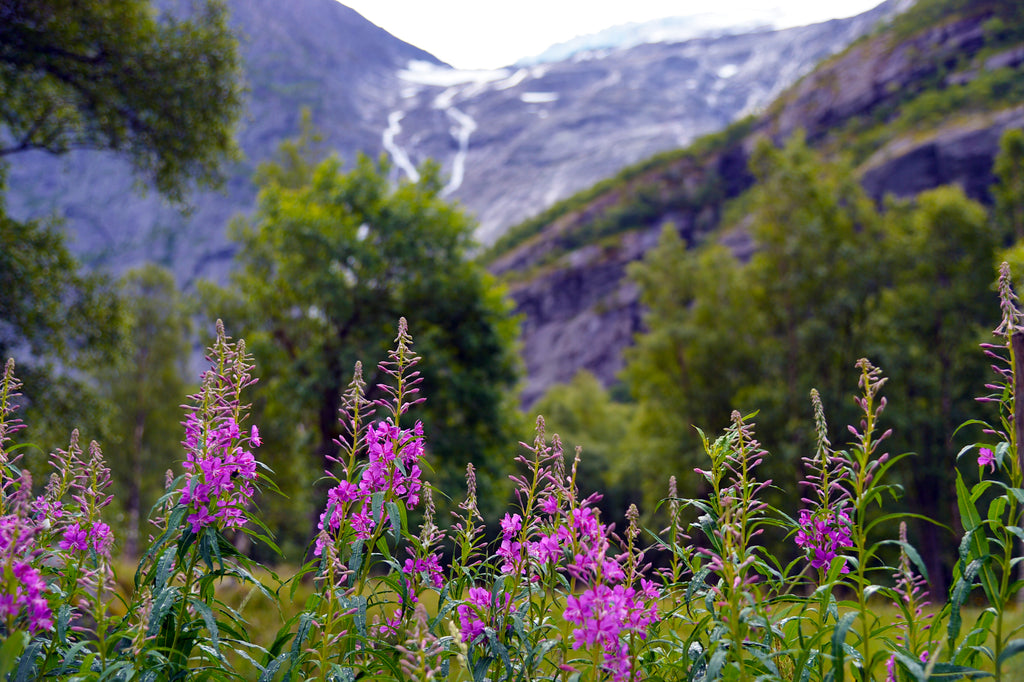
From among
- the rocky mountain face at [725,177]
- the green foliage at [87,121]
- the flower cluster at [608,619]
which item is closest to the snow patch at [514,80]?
the rocky mountain face at [725,177]

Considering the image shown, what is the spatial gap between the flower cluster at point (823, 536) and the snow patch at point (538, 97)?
164m

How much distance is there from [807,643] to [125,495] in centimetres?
3898

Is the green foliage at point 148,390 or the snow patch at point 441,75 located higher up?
the snow patch at point 441,75

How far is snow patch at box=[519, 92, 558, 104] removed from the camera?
509 ft

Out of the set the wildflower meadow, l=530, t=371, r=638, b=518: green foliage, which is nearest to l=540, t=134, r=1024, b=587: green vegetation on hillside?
l=530, t=371, r=638, b=518: green foliage

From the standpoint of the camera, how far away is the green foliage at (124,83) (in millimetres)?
10750

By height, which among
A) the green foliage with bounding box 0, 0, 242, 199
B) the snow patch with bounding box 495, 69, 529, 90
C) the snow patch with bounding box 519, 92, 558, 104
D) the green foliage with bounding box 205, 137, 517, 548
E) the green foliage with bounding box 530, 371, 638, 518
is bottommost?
the green foliage with bounding box 530, 371, 638, 518

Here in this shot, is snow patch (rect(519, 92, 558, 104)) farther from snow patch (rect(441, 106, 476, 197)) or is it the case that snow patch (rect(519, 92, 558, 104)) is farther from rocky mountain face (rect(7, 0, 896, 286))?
snow patch (rect(441, 106, 476, 197))

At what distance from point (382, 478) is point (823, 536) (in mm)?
1657

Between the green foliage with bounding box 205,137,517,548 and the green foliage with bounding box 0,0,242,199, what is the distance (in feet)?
16.4

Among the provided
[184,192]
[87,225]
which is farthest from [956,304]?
[87,225]

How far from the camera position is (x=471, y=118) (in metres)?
148

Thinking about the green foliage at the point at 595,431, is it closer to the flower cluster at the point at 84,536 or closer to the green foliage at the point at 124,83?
the green foliage at the point at 124,83

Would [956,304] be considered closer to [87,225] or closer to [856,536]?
[856,536]
